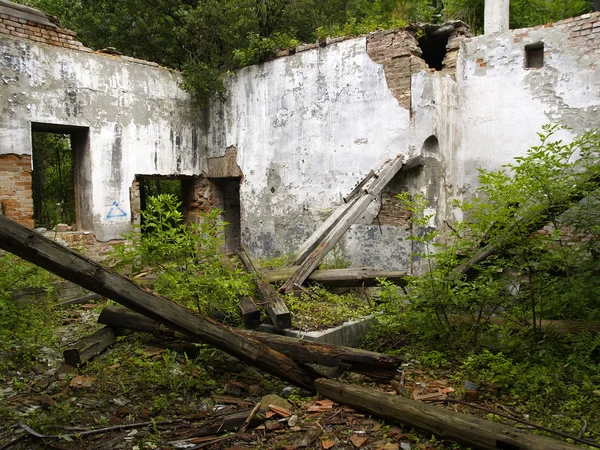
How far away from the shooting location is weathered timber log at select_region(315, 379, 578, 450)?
8.86ft

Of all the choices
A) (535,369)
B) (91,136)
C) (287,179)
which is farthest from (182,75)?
(535,369)

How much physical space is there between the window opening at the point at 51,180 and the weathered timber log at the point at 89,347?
818cm

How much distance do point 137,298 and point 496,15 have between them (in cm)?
828

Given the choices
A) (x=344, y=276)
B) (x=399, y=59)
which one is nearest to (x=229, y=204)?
(x=399, y=59)

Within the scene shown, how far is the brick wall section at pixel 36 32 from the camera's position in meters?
7.96

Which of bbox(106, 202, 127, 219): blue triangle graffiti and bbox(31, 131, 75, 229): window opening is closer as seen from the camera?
bbox(106, 202, 127, 219): blue triangle graffiti

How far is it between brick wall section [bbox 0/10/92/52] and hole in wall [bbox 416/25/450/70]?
6.40 meters

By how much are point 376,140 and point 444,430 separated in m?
5.97

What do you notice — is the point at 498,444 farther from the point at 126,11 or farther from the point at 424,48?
the point at 126,11

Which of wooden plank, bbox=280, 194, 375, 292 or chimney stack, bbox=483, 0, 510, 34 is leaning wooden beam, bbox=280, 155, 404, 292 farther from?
chimney stack, bbox=483, 0, 510, 34

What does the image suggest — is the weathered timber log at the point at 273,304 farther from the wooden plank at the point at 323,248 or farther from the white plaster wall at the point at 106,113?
the white plaster wall at the point at 106,113

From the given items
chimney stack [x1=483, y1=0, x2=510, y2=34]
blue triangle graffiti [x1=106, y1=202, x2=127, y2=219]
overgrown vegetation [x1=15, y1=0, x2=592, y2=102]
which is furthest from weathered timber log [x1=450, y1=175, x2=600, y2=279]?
blue triangle graffiti [x1=106, y1=202, x2=127, y2=219]

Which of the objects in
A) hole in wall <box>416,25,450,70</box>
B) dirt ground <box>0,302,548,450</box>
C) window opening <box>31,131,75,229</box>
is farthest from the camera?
window opening <box>31,131,75,229</box>

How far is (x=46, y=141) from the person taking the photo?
42.7 feet
